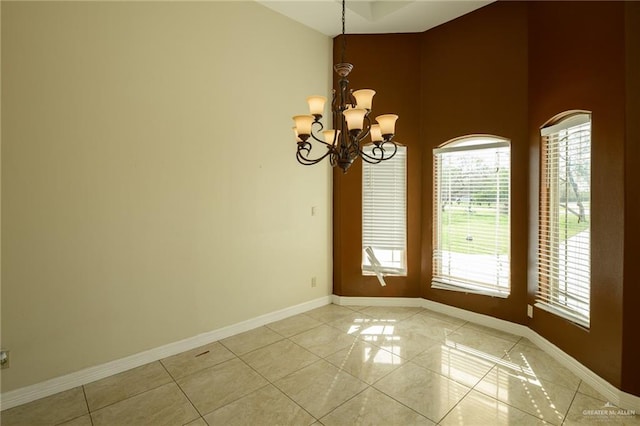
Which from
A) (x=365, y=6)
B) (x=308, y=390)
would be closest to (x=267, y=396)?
(x=308, y=390)

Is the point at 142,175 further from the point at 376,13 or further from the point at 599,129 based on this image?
the point at 599,129

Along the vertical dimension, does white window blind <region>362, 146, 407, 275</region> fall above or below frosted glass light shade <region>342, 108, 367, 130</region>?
below

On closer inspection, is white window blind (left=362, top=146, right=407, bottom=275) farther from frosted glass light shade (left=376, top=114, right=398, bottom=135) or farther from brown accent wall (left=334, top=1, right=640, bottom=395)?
frosted glass light shade (left=376, top=114, right=398, bottom=135)

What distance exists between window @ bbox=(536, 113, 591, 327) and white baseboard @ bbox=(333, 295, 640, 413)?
35 cm

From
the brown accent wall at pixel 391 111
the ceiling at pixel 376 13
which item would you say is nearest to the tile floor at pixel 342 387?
the brown accent wall at pixel 391 111

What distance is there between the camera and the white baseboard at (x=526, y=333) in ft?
7.20

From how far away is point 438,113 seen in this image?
380cm

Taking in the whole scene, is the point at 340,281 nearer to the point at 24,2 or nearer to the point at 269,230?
the point at 269,230

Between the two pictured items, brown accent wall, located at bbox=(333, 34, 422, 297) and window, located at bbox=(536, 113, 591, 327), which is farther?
brown accent wall, located at bbox=(333, 34, 422, 297)

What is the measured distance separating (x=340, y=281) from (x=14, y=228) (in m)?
3.23

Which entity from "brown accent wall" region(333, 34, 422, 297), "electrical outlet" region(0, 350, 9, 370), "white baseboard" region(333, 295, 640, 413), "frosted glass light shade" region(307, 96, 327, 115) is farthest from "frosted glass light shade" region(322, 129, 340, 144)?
"electrical outlet" region(0, 350, 9, 370)

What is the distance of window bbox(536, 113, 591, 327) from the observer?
254 cm

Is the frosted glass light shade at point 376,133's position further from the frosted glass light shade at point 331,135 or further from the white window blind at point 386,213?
the white window blind at point 386,213

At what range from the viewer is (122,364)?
2.63 meters
